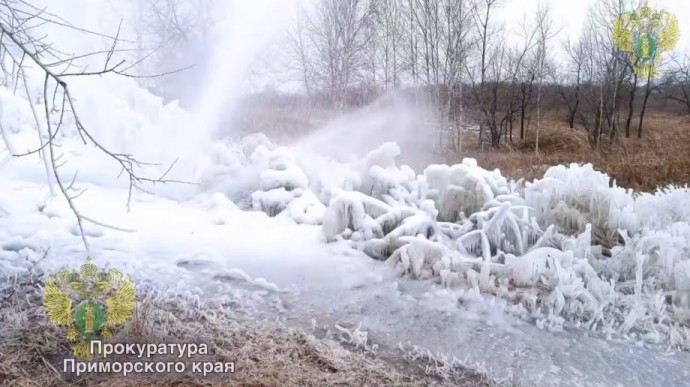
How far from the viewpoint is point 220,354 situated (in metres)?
2.83

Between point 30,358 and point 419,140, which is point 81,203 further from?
point 419,140

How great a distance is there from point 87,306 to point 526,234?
4.29m

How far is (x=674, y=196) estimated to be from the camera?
207 inches

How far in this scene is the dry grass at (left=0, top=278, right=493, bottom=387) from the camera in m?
2.52

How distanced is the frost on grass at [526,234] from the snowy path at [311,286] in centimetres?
28

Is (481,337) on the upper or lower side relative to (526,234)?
lower

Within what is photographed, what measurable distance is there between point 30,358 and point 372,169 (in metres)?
4.56

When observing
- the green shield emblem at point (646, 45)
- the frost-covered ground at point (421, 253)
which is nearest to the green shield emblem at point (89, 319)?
the frost-covered ground at point (421, 253)

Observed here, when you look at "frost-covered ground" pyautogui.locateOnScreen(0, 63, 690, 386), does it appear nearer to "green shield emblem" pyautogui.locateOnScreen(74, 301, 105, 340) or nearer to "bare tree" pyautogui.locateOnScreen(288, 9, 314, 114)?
"green shield emblem" pyautogui.locateOnScreen(74, 301, 105, 340)

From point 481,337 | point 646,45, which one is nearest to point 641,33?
point 646,45

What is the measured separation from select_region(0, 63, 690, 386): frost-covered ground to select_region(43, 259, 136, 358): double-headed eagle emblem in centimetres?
Answer: 76

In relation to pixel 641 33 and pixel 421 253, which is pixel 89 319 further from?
pixel 641 33

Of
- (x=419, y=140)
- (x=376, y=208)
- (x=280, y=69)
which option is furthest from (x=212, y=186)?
(x=280, y=69)

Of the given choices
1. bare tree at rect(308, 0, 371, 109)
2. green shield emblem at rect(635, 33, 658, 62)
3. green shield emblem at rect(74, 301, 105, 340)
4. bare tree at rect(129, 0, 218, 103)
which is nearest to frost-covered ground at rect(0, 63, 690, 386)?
green shield emblem at rect(74, 301, 105, 340)
